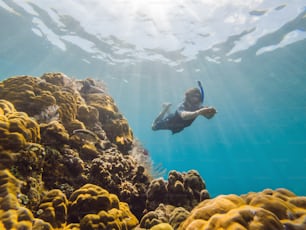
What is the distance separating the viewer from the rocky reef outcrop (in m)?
2.58

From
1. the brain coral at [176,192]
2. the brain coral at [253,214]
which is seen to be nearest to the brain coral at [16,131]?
the brain coral at [253,214]

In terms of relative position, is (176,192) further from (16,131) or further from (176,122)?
(176,122)

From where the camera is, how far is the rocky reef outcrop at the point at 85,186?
258cm

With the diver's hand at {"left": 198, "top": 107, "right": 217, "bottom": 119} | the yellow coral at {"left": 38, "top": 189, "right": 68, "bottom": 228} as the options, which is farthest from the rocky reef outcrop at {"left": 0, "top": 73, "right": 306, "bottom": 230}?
the diver's hand at {"left": 198, "top": 107, "right": 217, "bottom": 119}

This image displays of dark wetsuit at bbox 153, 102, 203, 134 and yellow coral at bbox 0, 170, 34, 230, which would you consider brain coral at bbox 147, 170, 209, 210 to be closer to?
yellow coral at bbox 0, 170, 34, 230

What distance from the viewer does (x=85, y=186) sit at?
3.85 metres

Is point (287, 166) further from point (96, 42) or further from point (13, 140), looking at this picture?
point (13, 140)

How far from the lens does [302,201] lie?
→ 8.99 ft

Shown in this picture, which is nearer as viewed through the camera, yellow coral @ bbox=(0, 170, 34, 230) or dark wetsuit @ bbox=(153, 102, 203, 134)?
yellow coral @ bbox=(0, 170, 34, 230)

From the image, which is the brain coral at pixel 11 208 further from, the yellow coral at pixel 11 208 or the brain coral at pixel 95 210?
the brain coral at pixel 95 210

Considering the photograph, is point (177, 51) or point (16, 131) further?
point (177, 51)

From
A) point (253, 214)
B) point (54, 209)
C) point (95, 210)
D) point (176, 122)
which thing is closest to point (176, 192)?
point (95, 210)

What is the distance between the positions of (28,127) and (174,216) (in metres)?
2.91

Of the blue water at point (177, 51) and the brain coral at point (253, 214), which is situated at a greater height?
the blue water at point (177, 51)
